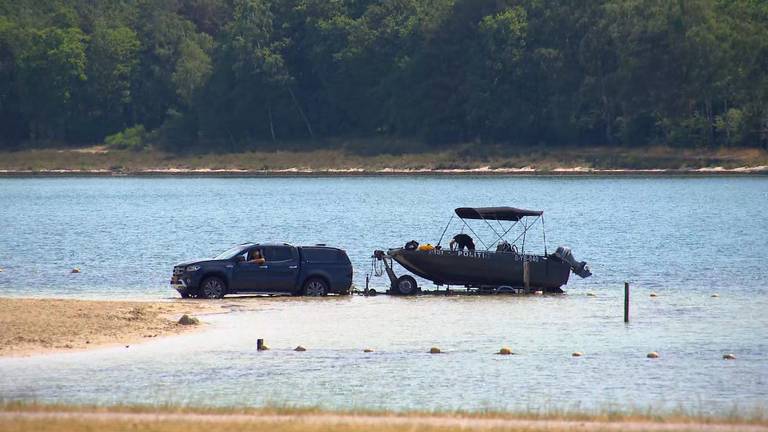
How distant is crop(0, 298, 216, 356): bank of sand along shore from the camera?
3005 cm

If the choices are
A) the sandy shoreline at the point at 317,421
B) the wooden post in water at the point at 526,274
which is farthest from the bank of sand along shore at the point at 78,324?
the wooden post in water at the point at 526,274

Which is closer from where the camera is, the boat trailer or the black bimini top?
the boat trailer

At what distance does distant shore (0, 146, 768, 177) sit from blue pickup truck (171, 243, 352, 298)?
3635 inches

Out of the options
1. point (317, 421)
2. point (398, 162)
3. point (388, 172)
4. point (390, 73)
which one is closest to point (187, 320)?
point (317, 421)

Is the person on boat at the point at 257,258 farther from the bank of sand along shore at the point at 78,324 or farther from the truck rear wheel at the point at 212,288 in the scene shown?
the bank of sand along shore at the point at 78,324

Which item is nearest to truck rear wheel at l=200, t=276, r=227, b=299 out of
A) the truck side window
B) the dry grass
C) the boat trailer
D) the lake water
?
the lake water

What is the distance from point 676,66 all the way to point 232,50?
5318cm

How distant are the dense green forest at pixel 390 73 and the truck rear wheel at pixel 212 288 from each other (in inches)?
3677

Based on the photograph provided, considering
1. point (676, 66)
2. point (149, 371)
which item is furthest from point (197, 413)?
point (676, 66)

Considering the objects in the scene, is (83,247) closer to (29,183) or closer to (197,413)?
(197,413)

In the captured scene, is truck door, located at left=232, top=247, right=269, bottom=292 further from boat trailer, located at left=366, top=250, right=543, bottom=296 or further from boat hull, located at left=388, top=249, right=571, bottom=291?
boat hull, located at left=388, top=249, right=571, bottom=291

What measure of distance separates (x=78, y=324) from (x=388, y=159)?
386 feet

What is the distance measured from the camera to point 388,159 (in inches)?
5886

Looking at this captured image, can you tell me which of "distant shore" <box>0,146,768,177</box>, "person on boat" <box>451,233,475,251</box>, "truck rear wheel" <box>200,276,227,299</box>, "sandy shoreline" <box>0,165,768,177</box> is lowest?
"sandy shoreline" <box>0,165,768,177</box>
